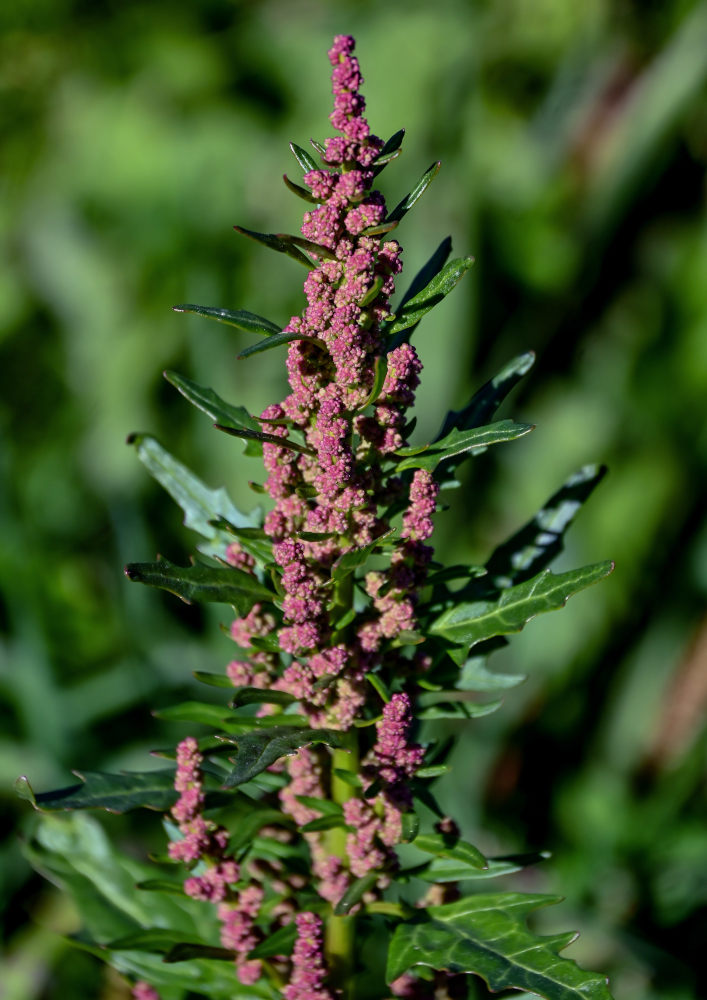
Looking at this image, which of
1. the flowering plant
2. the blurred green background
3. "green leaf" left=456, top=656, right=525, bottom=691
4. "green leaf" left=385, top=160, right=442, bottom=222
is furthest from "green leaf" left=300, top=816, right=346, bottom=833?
the blurred green background

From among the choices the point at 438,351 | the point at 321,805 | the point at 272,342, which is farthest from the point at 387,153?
the point at 438,351

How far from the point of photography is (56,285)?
236 centimetres

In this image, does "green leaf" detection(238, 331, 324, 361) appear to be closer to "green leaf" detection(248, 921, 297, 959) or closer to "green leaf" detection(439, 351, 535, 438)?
"green leaf" detection(439, 351, 535, 438)

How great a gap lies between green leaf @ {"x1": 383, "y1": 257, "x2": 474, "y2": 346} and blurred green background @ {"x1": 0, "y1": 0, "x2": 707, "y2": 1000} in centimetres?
108

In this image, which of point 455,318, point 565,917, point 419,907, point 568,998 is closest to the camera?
point 568,998

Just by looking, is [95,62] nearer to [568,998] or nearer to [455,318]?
[455,318]

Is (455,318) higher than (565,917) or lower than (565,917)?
higher

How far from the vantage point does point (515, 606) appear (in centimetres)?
58

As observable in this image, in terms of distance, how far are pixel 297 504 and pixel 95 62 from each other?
2324 mm

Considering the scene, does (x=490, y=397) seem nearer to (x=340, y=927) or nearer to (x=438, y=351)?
(x=340, y=927)

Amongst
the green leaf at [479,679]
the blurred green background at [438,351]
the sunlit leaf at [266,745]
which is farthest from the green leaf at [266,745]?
the blurred green background at [438,351]

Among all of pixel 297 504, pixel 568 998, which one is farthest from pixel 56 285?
pixel 568 998

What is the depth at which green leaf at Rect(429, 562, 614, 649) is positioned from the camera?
1.84 feet

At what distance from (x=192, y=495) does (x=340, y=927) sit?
1.00 ft
